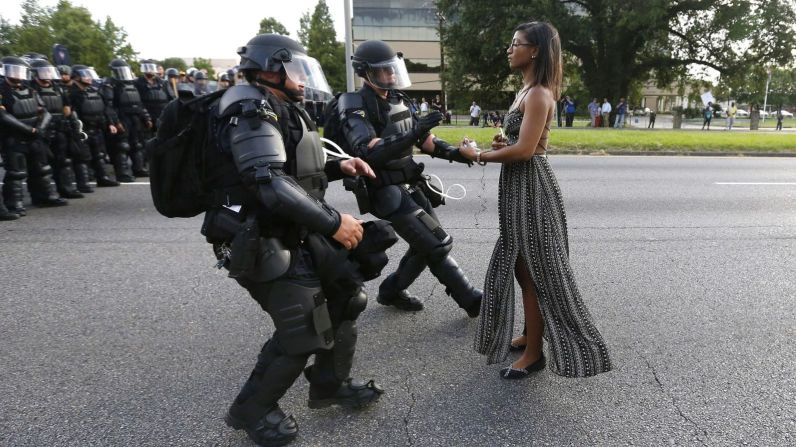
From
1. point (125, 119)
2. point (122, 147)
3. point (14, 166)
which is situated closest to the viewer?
point (14, 166)

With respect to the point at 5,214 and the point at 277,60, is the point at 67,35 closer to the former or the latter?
the point at 5,214

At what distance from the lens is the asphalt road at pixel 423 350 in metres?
2.42

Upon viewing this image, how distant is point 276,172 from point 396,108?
159cm

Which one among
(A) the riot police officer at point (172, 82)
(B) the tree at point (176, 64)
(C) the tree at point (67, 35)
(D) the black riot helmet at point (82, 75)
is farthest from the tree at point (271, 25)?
(D) the black riot helmet at point (82, 75)

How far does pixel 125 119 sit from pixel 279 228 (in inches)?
355

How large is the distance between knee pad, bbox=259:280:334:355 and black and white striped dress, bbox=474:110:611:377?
3.40 feet

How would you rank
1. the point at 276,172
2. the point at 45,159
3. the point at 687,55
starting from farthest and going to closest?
the point at 687,55 < the point at 45,159 < the point at 276,172

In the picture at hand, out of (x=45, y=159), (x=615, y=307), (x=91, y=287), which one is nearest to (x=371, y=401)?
(x=615, y=307)

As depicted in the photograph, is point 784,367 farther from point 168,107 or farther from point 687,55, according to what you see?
point 687,55

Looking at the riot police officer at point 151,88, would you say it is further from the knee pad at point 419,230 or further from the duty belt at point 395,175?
the knee pad at point 419,230

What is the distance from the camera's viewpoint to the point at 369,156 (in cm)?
309

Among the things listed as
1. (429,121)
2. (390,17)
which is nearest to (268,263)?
(429,121)

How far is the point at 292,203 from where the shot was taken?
2000mm

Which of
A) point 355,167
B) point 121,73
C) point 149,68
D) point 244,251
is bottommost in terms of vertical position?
point 244,251
